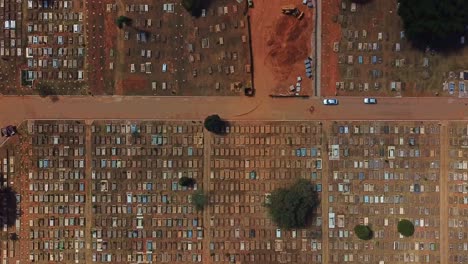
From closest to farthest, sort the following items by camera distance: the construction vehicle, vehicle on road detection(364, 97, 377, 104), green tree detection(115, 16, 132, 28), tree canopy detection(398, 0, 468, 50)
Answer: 1. tree canopy detection(398, 0, 468, 50)
2. green tree detection(115, 16, 132, 28)
3. the construction vehicle
4. vehicle on road detection(364, 97, 377, 104)

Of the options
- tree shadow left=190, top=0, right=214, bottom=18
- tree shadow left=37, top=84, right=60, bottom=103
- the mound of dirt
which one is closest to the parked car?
tree shadow left=37, top=84, right=60, bottom=103

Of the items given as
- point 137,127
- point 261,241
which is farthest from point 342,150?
point 137,127

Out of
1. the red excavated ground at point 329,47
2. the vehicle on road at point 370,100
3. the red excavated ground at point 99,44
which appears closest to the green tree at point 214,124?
the red excavated ground at point 99,44

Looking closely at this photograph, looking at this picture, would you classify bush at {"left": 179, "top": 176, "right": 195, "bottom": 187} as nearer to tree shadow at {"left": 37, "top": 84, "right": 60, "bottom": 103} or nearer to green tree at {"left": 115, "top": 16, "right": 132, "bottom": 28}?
tree shadow at {"left": 37, "top": 84, "right": 60, "bottom": 103}

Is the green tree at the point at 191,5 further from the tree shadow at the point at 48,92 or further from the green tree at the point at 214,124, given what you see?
the tree shadow at the point at 48,92

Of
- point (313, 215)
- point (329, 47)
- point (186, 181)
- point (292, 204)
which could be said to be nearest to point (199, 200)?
point (186, 181)

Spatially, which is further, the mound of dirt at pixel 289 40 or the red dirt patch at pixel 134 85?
the red dirt patch at pixel 134 85
